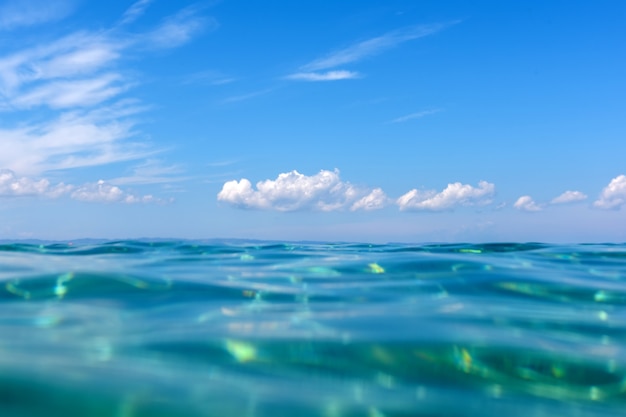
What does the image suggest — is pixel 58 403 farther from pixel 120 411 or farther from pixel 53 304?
pixel 53 304

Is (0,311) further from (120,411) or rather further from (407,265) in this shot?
(407,265)

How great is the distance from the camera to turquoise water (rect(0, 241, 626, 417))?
6.78 feet

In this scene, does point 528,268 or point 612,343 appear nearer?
point 612,343

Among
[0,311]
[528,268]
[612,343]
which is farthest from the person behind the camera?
→ [528,268]

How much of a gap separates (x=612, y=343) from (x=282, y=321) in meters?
2.05

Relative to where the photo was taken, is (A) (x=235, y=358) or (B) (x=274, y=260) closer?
(A) (x=235, y=358)

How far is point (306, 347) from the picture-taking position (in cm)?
288

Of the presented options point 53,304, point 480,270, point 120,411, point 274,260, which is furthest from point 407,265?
point 120,411

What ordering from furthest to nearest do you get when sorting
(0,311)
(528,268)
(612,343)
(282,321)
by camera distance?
(528,268)
(0,311)
(282,321)
(612,343)

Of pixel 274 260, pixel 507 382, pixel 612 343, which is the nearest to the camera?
pixel 507 382

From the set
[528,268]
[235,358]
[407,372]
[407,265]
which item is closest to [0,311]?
[235,358]

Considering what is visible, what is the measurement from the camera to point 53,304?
430 centimetres

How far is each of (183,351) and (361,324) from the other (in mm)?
1190

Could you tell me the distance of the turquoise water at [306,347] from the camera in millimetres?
2066
